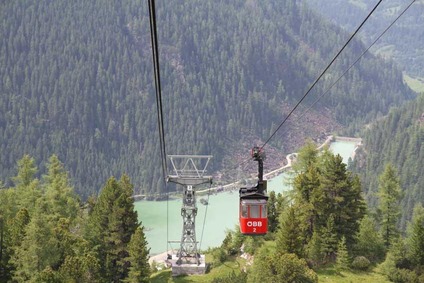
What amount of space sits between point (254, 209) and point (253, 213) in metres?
0.17

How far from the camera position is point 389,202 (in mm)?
46062

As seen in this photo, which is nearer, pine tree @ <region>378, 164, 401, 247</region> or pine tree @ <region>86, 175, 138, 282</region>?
pine tree @ <region>86, 175, 138, 282</region>

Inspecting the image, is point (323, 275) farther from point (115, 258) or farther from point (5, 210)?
point (5, 210)

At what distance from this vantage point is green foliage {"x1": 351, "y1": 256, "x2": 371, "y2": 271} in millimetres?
Answer: 40656

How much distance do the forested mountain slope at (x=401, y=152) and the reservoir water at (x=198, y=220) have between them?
23637 millimetres

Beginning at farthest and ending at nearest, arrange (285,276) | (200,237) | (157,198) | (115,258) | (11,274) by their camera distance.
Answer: (157,198)
(200,237)
(115,258)
(11,274)
(285,276)

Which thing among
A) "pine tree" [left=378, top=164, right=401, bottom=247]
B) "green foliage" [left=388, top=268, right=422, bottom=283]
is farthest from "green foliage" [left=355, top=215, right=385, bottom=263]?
"green foliage" [left=388, top=268, right=422, bottom=283]

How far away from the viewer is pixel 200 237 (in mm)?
100438

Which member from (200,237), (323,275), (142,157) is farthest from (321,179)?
(142,157)

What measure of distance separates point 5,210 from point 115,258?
30.4ft

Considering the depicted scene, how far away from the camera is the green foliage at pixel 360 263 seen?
40656 millimetres

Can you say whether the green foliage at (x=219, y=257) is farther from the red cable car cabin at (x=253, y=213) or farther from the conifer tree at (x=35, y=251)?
the red cable car cabin at (x=253, y=213)

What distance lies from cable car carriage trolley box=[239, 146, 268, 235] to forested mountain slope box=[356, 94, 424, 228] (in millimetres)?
98397

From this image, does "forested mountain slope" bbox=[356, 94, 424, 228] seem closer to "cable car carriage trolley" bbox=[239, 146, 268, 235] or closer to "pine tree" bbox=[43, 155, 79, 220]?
"pine tree" bbox=[43, 155, 79, 220]
